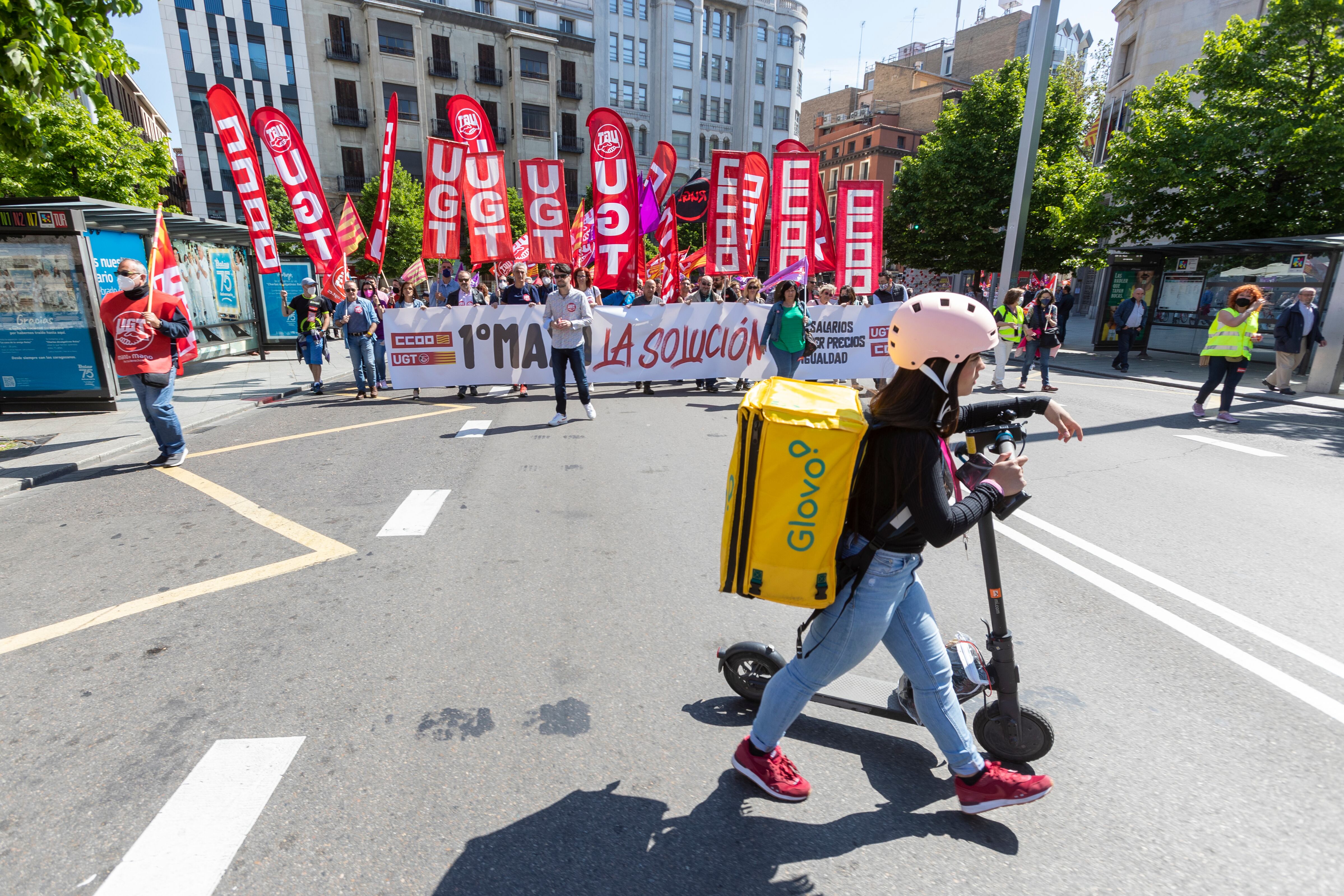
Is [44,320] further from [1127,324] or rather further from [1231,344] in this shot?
[1127,324]

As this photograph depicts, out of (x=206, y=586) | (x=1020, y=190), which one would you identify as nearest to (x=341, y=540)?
(x=206, y=586)

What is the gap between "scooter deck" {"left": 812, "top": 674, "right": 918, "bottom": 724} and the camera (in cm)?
269

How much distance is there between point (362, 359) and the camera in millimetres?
10789

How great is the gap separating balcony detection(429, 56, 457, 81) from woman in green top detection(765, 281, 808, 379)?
4815 cm

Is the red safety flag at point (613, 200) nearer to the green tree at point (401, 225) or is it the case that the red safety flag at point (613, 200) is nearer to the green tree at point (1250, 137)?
the green tree at point (1250, 137)

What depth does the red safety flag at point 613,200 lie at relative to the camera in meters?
12.5

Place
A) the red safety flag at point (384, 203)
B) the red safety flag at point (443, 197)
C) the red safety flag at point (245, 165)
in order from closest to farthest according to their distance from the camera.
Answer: the red safety flag at point (245, 165) → the red safety flag at point (443, 197) → the red safety flag at point (384, 203)

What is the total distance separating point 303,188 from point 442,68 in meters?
42.9

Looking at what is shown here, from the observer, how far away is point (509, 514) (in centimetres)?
547

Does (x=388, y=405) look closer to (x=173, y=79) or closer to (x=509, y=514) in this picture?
(x=509, y=514)

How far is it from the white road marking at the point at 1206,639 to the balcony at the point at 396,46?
5395 cm

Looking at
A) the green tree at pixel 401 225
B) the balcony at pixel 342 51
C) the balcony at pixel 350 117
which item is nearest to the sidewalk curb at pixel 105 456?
the green tree at pixel 401 225

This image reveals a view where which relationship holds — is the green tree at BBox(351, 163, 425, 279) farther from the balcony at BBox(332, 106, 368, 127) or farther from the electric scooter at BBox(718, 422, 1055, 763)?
the electric scooter at BBox(718, 422, 1055, 763)

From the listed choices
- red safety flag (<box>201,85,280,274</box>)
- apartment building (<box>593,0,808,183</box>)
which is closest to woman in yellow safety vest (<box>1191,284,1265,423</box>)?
red safety flag (<box>201,85,280,274</box>)
